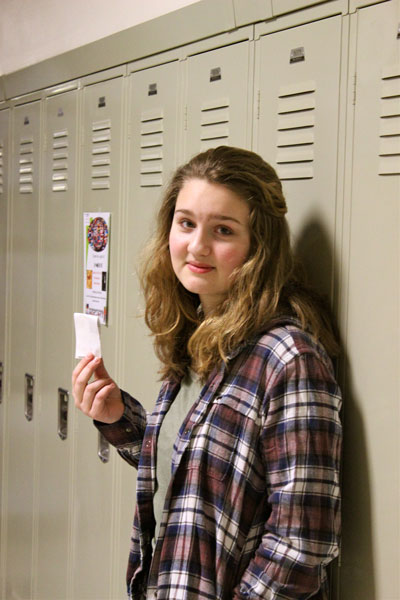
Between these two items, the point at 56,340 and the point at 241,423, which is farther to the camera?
the point at 56,340

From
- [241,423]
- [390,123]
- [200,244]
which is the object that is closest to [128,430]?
[241,423]

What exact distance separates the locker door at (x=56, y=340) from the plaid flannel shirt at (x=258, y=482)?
1388 millimetres

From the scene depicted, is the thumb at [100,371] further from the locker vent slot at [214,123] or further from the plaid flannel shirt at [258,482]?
the locker vent slot at [214,123]

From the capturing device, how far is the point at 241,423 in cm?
165

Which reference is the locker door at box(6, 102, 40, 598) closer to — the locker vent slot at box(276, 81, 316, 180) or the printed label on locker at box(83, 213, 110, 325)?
the printed label on locker at box(83, 213, 110, 325)

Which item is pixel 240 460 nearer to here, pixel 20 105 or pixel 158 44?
pixel 158 44

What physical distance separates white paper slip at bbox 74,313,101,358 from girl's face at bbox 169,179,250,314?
12.3 inches

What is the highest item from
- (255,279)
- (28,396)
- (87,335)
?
(255,279)

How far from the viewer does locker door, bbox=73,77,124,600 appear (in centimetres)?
272

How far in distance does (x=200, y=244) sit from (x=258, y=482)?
2.03 feet

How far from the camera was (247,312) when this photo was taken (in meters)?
1.71

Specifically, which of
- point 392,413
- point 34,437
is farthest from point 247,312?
point 34,437

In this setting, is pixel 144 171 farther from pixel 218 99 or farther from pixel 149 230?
pixel 218 99

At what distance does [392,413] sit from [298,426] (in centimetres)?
30
